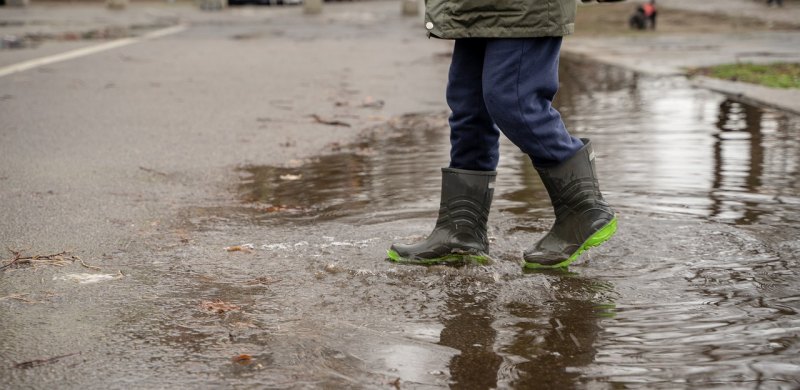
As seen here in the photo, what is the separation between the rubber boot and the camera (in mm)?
3533

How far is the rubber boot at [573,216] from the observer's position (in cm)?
353

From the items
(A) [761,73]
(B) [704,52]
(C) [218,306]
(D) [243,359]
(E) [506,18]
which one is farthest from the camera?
(B) [704,52]

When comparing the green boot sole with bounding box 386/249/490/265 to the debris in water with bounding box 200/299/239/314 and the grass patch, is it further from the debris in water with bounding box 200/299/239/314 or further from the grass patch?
the grass patch

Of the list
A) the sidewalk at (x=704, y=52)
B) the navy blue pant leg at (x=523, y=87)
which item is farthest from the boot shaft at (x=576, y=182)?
the sidewalk at (x=704, y=52)

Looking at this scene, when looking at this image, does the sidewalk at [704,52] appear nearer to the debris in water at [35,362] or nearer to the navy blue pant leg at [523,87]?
the navy blue pant leg at [523,87]

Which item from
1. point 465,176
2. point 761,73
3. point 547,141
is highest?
point 547,141

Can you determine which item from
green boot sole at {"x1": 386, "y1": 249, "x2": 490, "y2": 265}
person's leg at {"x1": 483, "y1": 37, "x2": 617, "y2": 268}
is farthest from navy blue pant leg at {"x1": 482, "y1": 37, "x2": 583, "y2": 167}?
green boot sole at {"x1": 386, "y1": 249, "x2": 490, "y2": 265}

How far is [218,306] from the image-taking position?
10.2 feet

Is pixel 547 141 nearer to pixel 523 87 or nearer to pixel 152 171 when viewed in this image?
pixel 523 87

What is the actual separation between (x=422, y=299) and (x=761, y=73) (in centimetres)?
731

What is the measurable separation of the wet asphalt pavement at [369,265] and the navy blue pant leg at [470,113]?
349 mm

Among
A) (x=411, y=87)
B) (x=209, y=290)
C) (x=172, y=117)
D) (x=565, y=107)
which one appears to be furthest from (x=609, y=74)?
(x=209, y=290)

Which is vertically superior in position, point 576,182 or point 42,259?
point 576,182

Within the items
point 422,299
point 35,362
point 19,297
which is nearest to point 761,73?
point 422,299
